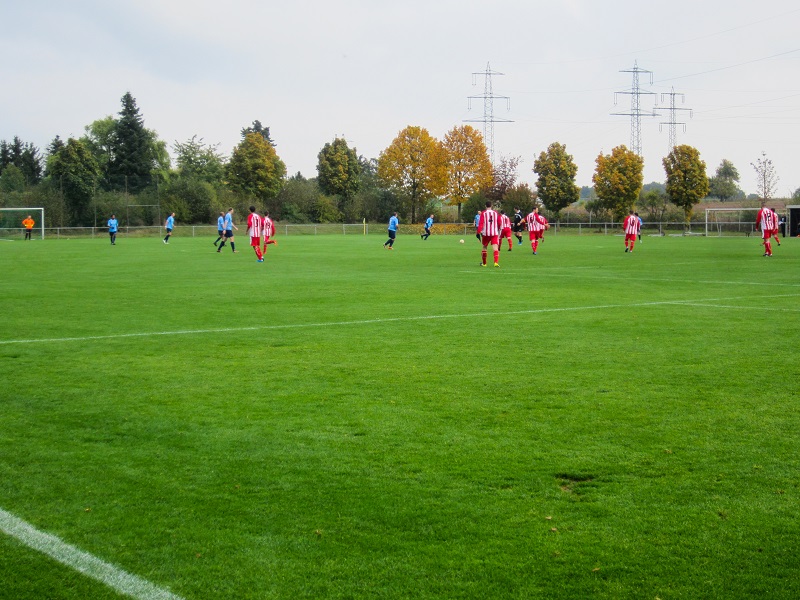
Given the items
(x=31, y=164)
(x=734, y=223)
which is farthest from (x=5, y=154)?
(x=734, y=223)

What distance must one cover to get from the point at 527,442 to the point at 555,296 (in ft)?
35.3

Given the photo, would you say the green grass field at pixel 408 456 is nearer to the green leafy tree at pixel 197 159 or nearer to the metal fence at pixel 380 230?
the metal fence at pixel 380 230

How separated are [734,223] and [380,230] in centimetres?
3147

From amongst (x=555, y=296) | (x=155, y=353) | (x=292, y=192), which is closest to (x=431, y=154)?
(x=292, y=192)

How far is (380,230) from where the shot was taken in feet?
266

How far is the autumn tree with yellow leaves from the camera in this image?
89688 millimetres

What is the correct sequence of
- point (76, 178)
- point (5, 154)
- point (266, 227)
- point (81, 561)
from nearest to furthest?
point (81, 561) → point (266, 227) → point (76, 178) → point (5, 154)

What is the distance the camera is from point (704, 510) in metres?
4.30

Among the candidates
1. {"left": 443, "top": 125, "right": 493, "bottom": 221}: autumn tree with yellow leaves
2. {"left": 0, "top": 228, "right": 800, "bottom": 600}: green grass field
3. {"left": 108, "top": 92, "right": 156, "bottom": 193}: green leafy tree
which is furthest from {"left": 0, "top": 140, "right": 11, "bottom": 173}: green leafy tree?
{"left": 0, "top": 228, "right": 800, "bottom": 600}: green grass field

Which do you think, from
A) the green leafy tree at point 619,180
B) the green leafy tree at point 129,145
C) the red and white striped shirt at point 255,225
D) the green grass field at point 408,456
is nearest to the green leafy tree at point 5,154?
the green leafy tree at point 129,145

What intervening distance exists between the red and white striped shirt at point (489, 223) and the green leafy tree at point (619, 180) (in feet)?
198

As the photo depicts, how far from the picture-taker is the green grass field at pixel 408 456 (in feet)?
12.0

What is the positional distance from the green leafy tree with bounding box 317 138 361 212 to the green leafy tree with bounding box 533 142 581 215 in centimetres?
2078

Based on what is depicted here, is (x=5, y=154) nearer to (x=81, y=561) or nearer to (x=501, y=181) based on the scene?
(x=501, y=181)
